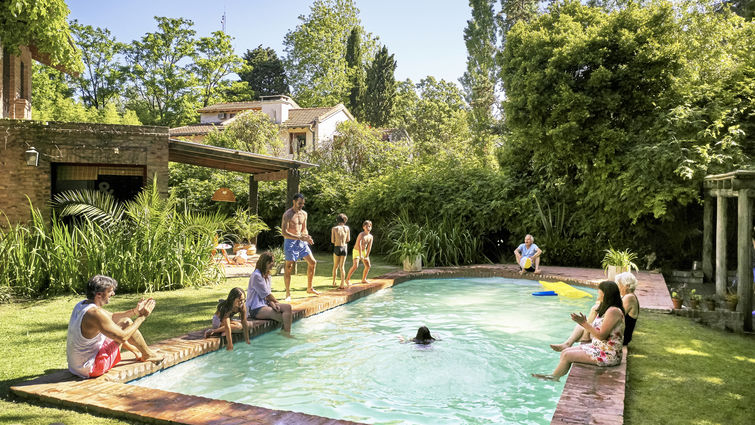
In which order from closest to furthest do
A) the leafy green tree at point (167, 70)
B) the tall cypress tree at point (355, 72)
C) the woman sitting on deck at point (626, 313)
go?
the woman sitting on deck at point (626, 313) < the leafy green tree at point (167, 70) < the tall cypress tree at point (355, 72)

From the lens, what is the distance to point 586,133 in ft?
46.9

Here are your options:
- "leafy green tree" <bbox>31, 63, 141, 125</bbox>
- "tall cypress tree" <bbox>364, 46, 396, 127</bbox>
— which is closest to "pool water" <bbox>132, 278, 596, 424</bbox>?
"leafy green tree" <bbox>31, 63, 141, 125</bbox>

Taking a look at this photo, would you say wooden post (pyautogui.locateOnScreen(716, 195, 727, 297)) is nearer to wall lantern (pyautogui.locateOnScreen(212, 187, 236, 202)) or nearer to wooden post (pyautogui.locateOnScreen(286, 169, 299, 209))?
wooden post (pyautogui.locateOnScreen(286, 169, 299, 209))

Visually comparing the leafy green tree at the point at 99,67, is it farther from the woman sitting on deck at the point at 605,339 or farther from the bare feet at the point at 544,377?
the woman sitting on deck at the point at 605,339

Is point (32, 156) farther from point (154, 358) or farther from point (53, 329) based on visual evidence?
point (154, 358)

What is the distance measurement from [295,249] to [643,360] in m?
5.82

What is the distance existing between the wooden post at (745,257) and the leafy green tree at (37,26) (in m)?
16.3

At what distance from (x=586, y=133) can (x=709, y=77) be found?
12.2 feet

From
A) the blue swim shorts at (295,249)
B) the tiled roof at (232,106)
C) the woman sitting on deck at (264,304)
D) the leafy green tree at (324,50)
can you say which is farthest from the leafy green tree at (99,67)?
the woman sitting on deck at (264,304)

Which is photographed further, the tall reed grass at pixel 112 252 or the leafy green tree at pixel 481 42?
the leafy green tree at pixel 481 42

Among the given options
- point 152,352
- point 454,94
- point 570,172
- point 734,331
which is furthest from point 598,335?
point 454,94

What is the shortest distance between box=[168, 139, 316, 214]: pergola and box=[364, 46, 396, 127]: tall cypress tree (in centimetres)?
2730

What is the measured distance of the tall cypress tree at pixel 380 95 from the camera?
43.6 metres

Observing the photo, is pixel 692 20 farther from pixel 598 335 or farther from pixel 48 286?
pixel 48 286
